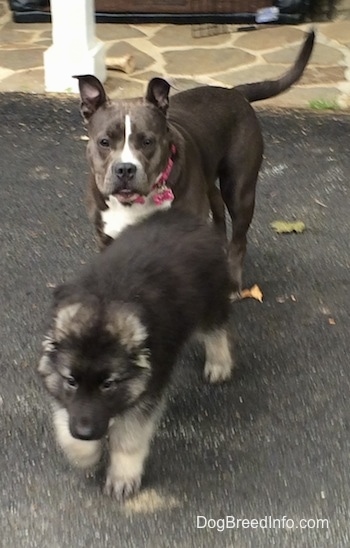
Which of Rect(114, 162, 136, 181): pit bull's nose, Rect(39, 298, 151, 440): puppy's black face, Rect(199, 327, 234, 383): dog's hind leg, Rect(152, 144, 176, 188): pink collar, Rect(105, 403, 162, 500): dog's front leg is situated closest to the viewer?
Rect(39, 298, 151, 440): puppy's black face

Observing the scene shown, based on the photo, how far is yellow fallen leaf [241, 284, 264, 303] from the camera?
3777mm

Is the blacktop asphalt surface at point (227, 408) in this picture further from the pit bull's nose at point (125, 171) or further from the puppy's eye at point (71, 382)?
the pit bull's nose at point (125, 171)

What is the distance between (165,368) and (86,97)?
143cm

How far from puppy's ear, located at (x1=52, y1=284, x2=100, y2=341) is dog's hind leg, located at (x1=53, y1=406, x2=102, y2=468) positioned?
0.30m

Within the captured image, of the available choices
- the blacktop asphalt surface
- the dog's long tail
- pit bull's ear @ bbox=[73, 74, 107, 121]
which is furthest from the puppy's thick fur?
the dog's long tail

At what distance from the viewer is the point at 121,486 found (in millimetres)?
2678

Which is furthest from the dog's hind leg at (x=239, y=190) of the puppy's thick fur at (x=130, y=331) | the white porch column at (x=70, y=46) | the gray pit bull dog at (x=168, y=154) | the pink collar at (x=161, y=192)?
the white porch column at (x=70, y=46)

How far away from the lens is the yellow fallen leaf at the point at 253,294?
3.78 m

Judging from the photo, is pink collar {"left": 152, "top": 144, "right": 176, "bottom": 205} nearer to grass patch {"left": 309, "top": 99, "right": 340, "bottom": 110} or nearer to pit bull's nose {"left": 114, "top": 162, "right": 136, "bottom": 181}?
pit bull's nose {"left": 114, "top": 162, "right": 136, "bottom": 181}

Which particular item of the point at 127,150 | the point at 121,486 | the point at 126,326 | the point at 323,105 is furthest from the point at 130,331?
the point at 323,105

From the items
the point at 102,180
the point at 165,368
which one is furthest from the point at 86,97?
the point at 165,368

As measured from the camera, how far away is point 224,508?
8.70 feet

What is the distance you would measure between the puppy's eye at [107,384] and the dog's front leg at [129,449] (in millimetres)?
175

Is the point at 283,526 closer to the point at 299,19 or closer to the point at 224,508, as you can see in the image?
the point at 224,508
